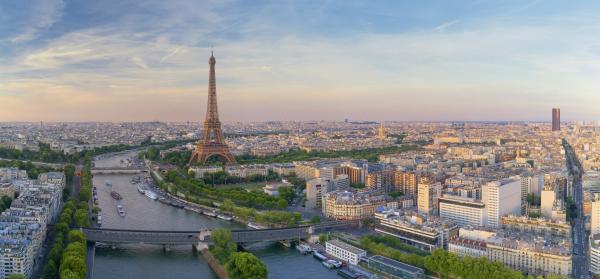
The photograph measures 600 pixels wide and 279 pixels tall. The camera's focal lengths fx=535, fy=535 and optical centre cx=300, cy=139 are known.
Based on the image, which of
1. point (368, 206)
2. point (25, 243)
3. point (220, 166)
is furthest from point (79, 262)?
point (220, 166)

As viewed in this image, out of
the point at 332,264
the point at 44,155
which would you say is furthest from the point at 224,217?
the point at 44,155

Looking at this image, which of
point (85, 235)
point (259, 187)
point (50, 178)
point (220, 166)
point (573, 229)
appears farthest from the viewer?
point (220, 166)

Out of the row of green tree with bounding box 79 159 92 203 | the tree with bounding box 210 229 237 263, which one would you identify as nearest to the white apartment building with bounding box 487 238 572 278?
the tree with bounding box 210 229 237 263

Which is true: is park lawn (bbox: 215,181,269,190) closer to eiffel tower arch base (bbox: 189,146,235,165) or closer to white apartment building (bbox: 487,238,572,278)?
eiffel tower arch base (bbox: 189,146,235,165)

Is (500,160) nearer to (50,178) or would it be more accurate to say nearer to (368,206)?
(368,206)

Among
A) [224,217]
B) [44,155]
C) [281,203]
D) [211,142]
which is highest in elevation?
[211,142]

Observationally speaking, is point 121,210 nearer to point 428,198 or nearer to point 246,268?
point 246,268
